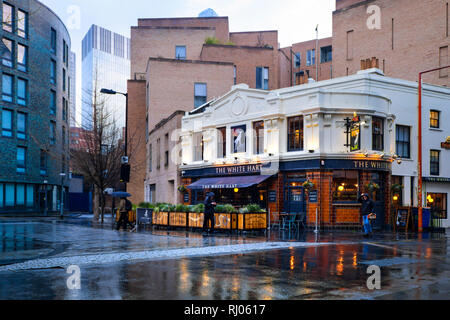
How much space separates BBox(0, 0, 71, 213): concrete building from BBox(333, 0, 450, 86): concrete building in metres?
28.1

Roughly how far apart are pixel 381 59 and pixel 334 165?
18218 mm

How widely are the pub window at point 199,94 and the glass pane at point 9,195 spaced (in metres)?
20.4

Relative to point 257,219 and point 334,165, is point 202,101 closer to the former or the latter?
point 334,165

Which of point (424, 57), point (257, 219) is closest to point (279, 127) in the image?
point (257, 219)

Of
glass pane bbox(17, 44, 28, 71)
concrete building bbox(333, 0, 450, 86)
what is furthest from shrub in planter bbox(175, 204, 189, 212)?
glass pane bbox(17, 44, 28, 71)

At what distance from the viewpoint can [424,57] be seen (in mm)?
35906

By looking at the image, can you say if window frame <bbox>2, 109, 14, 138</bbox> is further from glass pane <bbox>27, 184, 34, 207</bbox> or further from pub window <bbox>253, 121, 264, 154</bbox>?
pub window <bbox>253, 121, 264, 154</bbox>

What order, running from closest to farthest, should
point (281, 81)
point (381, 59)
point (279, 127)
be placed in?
point (279, 127)
point (381, 59)
point (281, 81)

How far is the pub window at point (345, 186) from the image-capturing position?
25.2 meters

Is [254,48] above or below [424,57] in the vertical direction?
above

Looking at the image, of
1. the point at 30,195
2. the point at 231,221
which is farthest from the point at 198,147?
the point at 30,195

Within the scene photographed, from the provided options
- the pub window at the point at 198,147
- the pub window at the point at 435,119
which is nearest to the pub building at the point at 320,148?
the pub window at the point at 435,119

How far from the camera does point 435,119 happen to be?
30.1 metres
